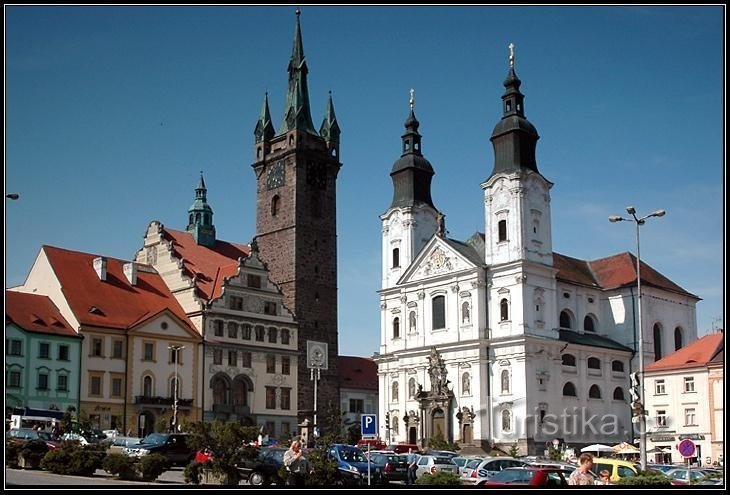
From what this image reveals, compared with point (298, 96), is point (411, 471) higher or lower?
lower

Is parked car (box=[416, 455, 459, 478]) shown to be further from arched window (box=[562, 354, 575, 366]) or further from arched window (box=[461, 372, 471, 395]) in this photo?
arched window (box=[562, 354, 575, 366])

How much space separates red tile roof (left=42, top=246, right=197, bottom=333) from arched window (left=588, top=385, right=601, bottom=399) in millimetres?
30700

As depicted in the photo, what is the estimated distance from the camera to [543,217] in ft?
243

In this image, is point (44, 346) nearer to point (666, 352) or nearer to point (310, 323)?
point (310, 323)

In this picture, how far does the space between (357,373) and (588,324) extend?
90.4 feet

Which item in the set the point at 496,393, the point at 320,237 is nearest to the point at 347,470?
the point at 496,393

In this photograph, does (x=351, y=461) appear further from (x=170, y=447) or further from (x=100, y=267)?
A: (x=100, y=267)

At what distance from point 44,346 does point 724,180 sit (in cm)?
5049

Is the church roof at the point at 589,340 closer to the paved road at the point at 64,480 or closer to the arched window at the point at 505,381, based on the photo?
the arched window at the point at 505,381

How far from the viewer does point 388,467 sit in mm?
38375

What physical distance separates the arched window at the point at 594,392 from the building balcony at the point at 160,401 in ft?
99.9

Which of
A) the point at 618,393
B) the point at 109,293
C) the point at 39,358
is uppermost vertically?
the point at 109,293

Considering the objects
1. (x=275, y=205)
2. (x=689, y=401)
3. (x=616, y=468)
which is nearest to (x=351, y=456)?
(x=616, y=468)

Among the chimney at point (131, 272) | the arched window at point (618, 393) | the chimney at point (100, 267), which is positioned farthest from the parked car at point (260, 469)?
the arched window at point (618, 393)
